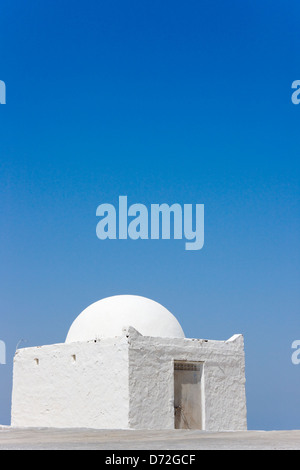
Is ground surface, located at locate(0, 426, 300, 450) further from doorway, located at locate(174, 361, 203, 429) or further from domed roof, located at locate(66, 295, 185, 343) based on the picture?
domed roof, located at locate(66, 295, 185, 343)

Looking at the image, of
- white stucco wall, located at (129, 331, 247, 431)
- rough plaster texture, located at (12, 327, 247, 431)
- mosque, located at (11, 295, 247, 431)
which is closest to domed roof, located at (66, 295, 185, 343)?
mosque, located at (11, 295, 247, 431)

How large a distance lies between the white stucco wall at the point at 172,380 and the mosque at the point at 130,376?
0.08 ft

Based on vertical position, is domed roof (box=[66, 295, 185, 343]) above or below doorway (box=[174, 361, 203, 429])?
above

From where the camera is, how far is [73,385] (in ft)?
55.5

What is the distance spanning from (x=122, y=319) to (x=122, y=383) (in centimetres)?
214

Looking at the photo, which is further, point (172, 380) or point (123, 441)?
point (172, 380)

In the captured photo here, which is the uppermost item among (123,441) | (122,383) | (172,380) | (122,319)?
(122,319)

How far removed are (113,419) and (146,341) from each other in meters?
2.09

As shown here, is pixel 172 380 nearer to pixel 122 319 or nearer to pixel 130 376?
pixel 130 376

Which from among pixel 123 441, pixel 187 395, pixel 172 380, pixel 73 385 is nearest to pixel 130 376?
pixel 172 380

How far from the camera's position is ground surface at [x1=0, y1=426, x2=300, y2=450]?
7.98 meters

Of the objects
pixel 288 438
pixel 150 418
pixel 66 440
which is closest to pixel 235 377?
pixel 150 418

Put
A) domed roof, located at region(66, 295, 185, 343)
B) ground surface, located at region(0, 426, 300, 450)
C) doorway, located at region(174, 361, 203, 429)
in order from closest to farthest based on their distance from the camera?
ground surface, located at region(0, 426, 300, 450)
doorway, located at region(174, 361, 203, 429)
domed roof, located at region(66, 295, 185, 343)
